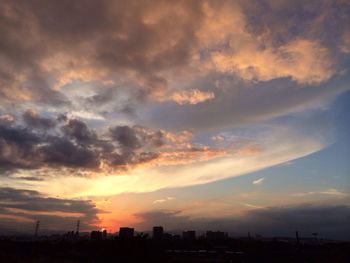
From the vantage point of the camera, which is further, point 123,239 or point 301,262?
point 301,262

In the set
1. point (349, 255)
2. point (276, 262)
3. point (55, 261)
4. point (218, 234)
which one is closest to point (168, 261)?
point (55, 261)

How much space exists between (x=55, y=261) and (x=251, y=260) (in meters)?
31.4

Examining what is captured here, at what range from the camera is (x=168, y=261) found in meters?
44.2

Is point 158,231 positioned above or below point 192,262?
above

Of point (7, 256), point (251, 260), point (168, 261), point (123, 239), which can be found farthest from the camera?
point (251, 260)

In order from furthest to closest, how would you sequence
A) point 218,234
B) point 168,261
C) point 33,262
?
point 218,234, point 168,261, point 33,262

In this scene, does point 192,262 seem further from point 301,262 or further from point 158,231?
point 158,231

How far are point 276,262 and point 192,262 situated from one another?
19.4m

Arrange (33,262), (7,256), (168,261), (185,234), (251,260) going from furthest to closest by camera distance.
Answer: (185,234) → (251,260) → (168,261) → (7,256) → (33,262)

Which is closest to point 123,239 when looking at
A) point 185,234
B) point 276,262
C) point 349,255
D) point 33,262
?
point 33,262

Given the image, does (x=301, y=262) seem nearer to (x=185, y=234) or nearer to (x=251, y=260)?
(x=251, y=260)

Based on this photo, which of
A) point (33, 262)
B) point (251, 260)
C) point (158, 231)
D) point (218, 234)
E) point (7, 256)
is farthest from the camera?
point (218, 234)

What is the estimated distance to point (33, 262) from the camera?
37656mm

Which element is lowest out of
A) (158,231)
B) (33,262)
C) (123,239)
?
(33,262)
